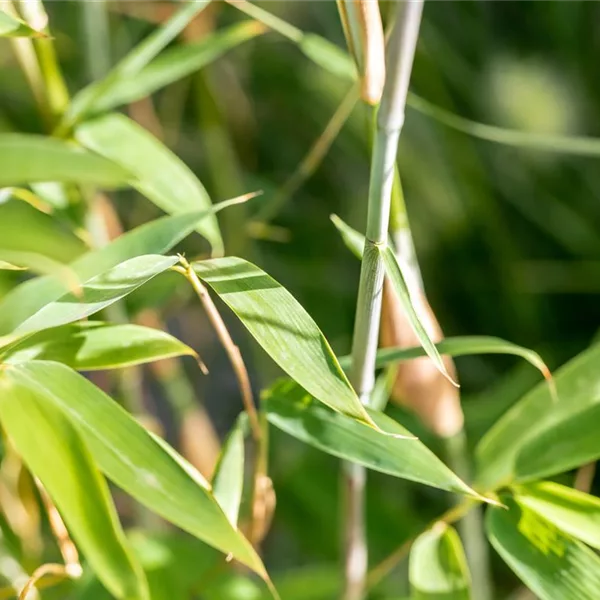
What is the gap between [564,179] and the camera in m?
0.78

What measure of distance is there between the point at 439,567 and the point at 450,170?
18.8 inches

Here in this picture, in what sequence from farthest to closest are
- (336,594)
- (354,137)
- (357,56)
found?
(354,137), (336,594), (357,56)

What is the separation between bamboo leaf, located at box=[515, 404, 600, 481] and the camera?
0.32 meters

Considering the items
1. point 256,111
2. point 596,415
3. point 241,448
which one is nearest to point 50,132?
point 241,448

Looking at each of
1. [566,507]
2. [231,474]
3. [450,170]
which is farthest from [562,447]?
[450,170]

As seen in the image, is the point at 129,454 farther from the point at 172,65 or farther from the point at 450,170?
the point at 450,170

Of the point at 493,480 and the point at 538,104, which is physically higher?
the point at 538,104

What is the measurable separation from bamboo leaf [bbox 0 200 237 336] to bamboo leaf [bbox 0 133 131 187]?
0.13 ft

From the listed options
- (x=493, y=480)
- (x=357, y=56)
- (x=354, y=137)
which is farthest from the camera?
(x=354, y=137)

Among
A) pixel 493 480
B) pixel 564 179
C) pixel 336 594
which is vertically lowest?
pixel 336 594

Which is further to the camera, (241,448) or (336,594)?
(336,594)

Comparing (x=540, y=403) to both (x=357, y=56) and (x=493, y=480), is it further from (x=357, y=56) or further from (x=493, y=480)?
(x=357, y=56)

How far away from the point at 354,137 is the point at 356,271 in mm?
137

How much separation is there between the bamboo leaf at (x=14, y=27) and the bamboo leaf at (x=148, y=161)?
0.12m
